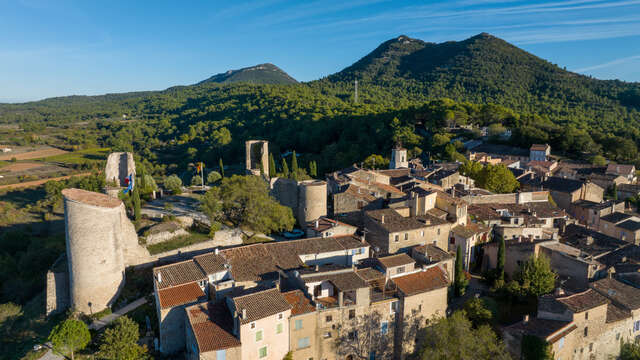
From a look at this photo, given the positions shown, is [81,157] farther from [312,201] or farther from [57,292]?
[312,201]

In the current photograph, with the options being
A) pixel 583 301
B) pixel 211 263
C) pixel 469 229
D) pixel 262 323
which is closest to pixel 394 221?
pixel 469 229

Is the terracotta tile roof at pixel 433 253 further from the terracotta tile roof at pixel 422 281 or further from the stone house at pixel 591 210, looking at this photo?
the stone house at pixel 591 210

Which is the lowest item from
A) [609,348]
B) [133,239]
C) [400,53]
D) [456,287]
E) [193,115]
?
[609,348]

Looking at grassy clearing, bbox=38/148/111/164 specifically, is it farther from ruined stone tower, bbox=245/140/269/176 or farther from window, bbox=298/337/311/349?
window, bbox=298/337/311/349

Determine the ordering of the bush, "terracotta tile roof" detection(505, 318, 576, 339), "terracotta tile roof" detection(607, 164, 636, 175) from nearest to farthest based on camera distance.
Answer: "terracotta tile roof" detection(505, 318, 576, 339), the bush, "terracotta tile roof" detection(607, 164, 636, 175)

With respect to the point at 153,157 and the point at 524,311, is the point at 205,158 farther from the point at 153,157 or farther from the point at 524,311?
the point at 524,311

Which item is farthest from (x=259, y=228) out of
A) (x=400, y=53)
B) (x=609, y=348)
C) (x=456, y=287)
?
(x=400, y=53)

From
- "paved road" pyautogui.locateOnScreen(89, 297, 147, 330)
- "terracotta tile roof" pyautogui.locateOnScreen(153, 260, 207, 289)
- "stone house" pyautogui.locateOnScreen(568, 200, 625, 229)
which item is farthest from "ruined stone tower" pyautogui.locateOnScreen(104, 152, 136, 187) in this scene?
"stone house" pyautogui.locateOnScreen(568, 200, 625, 229)
